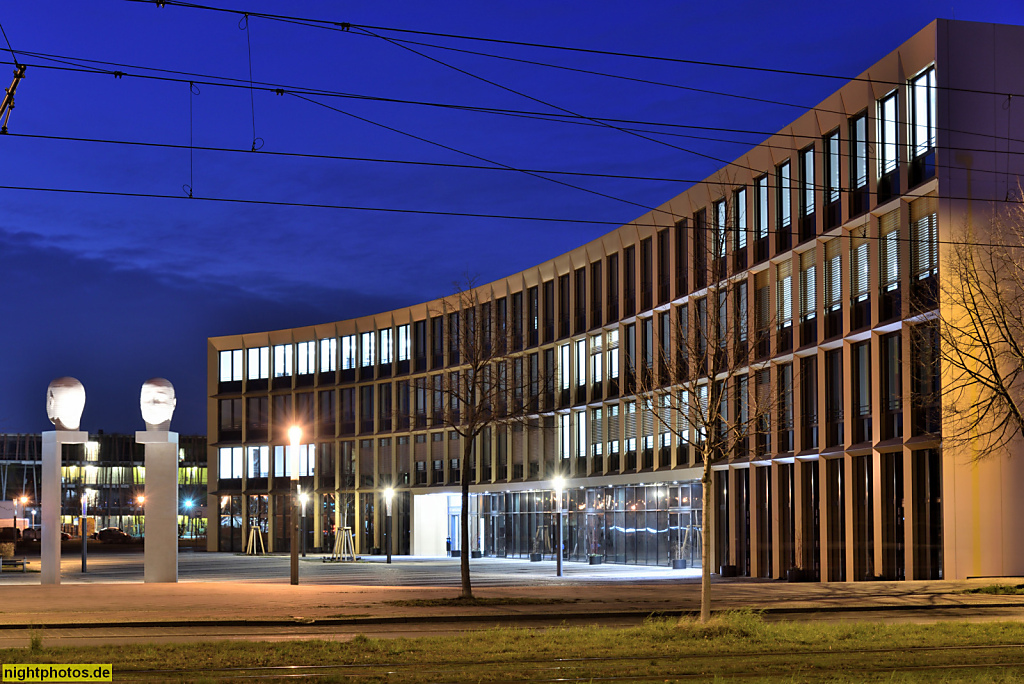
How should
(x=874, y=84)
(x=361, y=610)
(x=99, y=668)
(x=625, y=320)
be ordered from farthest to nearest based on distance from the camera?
(x=625, y=320)
(x=874, y=84)
(x=361, y=610)
(x=99, y=668)

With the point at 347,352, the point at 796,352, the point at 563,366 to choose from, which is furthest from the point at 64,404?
the point at 347,352

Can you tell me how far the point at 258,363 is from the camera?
261 feet

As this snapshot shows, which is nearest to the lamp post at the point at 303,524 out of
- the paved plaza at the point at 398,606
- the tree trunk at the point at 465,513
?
the paved plaza at the point at 398,606

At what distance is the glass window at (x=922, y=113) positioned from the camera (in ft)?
109

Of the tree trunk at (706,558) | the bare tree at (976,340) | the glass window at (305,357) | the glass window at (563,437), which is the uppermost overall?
the glass window at (305,357)

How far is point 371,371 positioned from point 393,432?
14.1ft

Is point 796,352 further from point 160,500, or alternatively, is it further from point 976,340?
point 160,500

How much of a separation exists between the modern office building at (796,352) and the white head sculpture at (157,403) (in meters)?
8.02

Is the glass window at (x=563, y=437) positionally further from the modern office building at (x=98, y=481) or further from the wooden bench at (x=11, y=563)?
the modern office building at (x=98, y=481)

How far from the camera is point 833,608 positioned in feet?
83.6

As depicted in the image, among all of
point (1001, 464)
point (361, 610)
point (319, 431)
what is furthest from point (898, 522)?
point (319, 431)

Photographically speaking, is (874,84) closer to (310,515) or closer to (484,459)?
(484,459)

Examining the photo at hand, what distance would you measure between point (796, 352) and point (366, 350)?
3880 centimetres

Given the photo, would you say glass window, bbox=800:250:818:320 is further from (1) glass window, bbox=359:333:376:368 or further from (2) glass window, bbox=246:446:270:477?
(2) glass window, bbox=246:446:270:477
